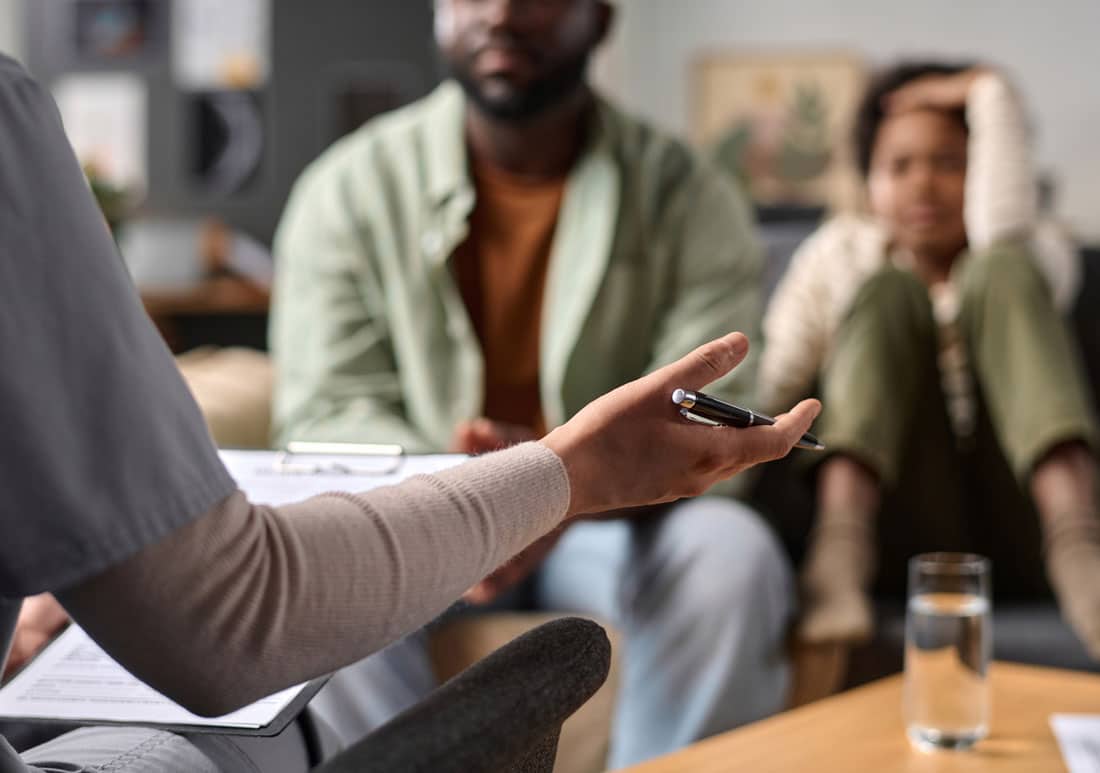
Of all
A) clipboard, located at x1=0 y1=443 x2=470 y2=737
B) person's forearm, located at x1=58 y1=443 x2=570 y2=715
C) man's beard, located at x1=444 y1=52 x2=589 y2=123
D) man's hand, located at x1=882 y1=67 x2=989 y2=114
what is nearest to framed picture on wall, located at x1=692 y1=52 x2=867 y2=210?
man's hand, located at x1=882 y1=67 x2=989 y2=114

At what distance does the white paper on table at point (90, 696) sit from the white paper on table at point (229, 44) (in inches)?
142

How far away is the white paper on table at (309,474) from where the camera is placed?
2.48 ft

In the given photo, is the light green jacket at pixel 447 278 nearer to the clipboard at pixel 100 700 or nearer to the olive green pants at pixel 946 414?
the olive green pants at pixel 946 414

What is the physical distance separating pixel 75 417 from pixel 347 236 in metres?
1.23

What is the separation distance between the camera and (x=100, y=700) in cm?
75

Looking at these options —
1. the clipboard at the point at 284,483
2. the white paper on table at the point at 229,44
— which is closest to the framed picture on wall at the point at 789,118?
the white paper on table at the point at 229,44

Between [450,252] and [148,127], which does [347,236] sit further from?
[148,127]

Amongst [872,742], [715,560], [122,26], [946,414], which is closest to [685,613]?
[715,560]

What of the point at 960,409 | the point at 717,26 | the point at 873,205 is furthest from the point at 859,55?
the point at 960,409

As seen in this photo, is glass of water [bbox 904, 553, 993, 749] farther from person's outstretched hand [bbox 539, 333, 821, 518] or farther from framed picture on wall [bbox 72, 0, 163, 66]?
framed picture on wall [bbox 72, 0, 163, 66]

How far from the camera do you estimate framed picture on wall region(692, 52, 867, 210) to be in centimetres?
408

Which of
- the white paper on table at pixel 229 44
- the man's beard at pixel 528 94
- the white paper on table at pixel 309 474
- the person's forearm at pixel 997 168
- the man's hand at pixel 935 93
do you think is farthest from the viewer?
the white paper on table at pixel 229 44

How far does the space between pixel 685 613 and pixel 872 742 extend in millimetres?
417

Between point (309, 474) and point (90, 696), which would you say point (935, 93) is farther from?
point (90, 696)
